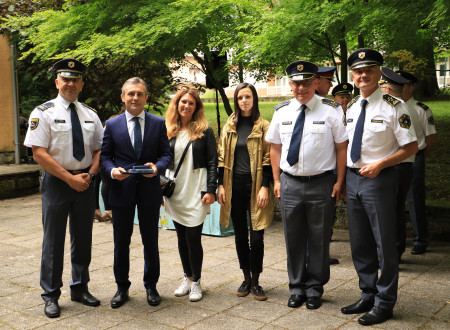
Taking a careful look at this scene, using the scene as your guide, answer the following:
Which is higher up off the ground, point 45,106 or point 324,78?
point 324,78

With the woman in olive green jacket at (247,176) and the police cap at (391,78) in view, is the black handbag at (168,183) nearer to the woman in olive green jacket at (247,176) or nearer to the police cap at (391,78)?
the woman in olive green jacket at (247,176)

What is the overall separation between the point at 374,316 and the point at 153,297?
6.45 ft

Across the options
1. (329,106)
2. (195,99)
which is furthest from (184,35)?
(329,106)

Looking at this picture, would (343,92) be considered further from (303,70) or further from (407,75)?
(303,70)

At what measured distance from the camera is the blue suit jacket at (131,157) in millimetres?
4758

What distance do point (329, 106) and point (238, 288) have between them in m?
1.99

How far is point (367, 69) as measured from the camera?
14.6 ft

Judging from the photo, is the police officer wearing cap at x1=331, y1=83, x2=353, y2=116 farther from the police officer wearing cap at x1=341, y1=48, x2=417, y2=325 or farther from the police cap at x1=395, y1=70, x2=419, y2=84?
the police officer wearing cap at x1=341, y1=48, x2=417, y2=325

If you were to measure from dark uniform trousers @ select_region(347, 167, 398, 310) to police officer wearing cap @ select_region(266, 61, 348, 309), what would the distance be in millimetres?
257

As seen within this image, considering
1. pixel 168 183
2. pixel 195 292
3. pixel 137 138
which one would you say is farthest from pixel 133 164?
pixel 195 292

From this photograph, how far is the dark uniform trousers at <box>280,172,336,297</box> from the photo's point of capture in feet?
15.4

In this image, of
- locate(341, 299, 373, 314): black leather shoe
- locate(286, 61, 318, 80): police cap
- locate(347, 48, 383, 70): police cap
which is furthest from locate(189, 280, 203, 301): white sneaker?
locate(347, 48, 383, 70): police cap

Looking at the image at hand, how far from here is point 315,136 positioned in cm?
463

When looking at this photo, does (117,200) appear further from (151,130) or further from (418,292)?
(418,292)
